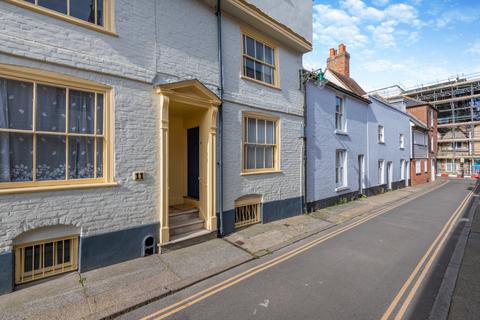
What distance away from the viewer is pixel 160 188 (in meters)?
5.92

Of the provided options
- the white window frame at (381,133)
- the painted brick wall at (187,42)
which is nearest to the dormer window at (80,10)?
the painted brick wall at (187,42)

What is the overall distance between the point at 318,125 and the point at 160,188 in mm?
8094

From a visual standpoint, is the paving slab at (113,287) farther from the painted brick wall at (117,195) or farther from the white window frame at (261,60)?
the white window frame at (261,60)

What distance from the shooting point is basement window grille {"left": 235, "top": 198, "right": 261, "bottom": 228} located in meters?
7.95

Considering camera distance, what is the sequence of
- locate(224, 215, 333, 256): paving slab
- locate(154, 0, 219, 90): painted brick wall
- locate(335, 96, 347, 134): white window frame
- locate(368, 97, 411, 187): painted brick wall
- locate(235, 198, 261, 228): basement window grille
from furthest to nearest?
locate(368, 97, 411, 187): painted brick wall
locate(335, 96, 347, 134): white window frame
locate(235, 198, 261, 228): basement window grille
locate(224, 215, 333, 256): paving slab
locate(154, 0, 219, 90): painted brick wall

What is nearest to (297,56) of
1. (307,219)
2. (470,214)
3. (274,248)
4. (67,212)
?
(307,219)

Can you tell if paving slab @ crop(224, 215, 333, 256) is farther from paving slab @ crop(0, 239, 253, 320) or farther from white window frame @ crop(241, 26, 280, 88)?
white window frame @ crop(241, 26, 280, 88)

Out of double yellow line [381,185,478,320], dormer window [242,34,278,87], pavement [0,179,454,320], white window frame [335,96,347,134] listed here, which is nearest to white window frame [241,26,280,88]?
dormer window [242,34,278,87]

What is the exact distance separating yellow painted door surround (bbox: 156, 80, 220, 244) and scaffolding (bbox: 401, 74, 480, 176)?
135 ft

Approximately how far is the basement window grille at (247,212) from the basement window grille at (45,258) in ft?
14.9

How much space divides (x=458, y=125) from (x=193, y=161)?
4729 cm

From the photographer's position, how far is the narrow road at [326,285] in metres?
3.75

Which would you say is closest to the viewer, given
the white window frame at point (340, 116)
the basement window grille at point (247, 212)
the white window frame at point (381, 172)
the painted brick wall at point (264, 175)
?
the painted brick wall at point (264, 175)

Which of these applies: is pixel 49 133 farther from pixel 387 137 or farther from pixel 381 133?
pixel 387 137
